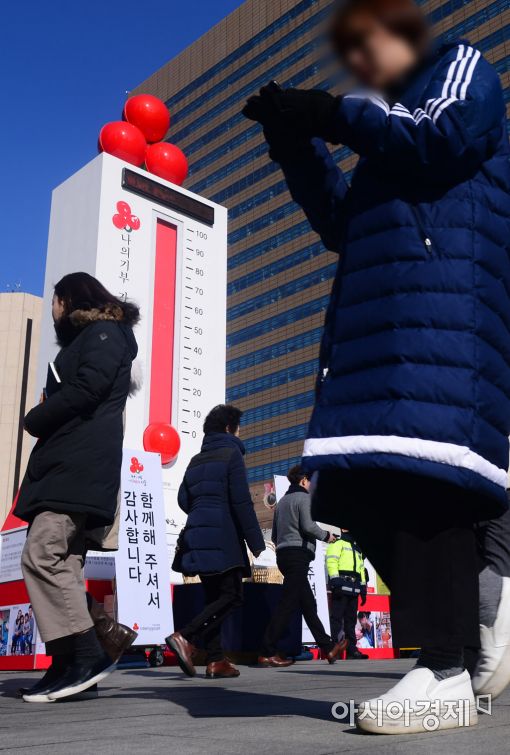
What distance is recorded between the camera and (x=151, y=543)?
7836mm

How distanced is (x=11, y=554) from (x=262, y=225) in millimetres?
59431

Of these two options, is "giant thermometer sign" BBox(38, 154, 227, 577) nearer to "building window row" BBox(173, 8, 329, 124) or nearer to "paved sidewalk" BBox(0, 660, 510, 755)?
"paved sidewalk" BBox(0, 660, 510, 755)

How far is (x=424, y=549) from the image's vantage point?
6.85 ft

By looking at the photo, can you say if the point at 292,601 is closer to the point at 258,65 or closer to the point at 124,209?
the point at 124,209

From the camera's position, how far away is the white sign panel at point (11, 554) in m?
7.46

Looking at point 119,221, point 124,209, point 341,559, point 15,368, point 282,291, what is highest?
point 282,291

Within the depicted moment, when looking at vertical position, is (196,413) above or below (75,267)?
below

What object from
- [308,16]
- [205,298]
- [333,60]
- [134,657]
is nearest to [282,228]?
[308,16]

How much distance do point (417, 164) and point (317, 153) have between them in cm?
38

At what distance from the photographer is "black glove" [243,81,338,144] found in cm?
217

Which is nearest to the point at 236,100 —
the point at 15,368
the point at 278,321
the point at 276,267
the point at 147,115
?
→ the point at 276,267

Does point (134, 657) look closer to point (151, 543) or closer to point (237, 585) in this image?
point (151, 543)

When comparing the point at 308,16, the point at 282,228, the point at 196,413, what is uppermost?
the point at 308,16

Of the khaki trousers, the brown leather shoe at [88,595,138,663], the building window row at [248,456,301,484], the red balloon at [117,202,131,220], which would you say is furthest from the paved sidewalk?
the building window row at [248,456,301,484]
